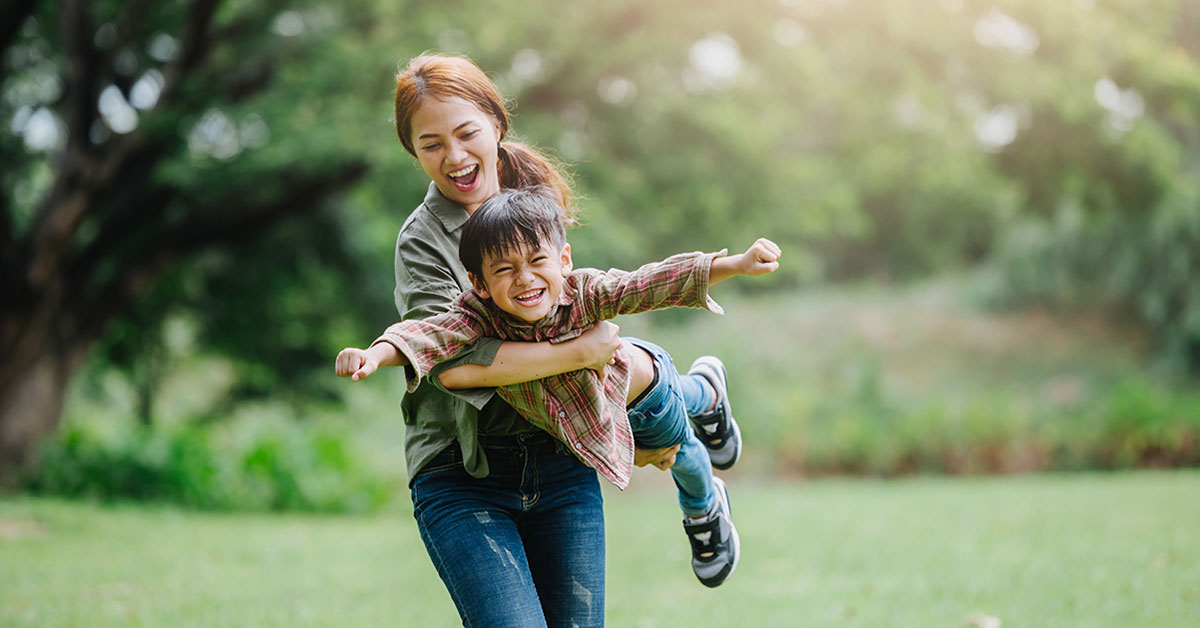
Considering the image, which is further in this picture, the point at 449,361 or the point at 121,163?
the point at 121,163

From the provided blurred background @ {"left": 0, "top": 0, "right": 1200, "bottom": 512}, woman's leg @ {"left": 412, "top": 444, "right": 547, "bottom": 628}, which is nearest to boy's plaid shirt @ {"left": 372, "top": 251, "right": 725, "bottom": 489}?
woman's leg @ {"left": 412, "top": 444, "right": 547, "bottom": 628}

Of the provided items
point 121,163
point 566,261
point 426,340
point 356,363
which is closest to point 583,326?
point 566,261

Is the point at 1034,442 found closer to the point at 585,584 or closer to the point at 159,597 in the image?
the point at 159,597

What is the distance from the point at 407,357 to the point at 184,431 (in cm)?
1076

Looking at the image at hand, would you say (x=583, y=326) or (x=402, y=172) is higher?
(x=402, y=172)

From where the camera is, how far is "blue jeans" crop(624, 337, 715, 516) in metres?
2.90

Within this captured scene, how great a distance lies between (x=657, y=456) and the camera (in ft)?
9.88

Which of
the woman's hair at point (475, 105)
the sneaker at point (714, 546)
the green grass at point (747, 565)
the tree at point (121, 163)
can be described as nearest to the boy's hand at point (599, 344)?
the woman's hair at point (475, 105)

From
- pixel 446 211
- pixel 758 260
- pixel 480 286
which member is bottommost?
pixel 758 260

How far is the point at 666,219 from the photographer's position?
12492mm

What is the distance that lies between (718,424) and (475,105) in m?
1.43

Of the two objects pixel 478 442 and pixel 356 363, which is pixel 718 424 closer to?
pixel 478 442

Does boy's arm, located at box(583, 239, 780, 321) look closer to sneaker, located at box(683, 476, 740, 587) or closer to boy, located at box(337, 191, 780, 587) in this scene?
boy, located at box(337, 191, 780, 587)

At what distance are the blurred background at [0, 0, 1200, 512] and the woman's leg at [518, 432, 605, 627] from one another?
7.34m
